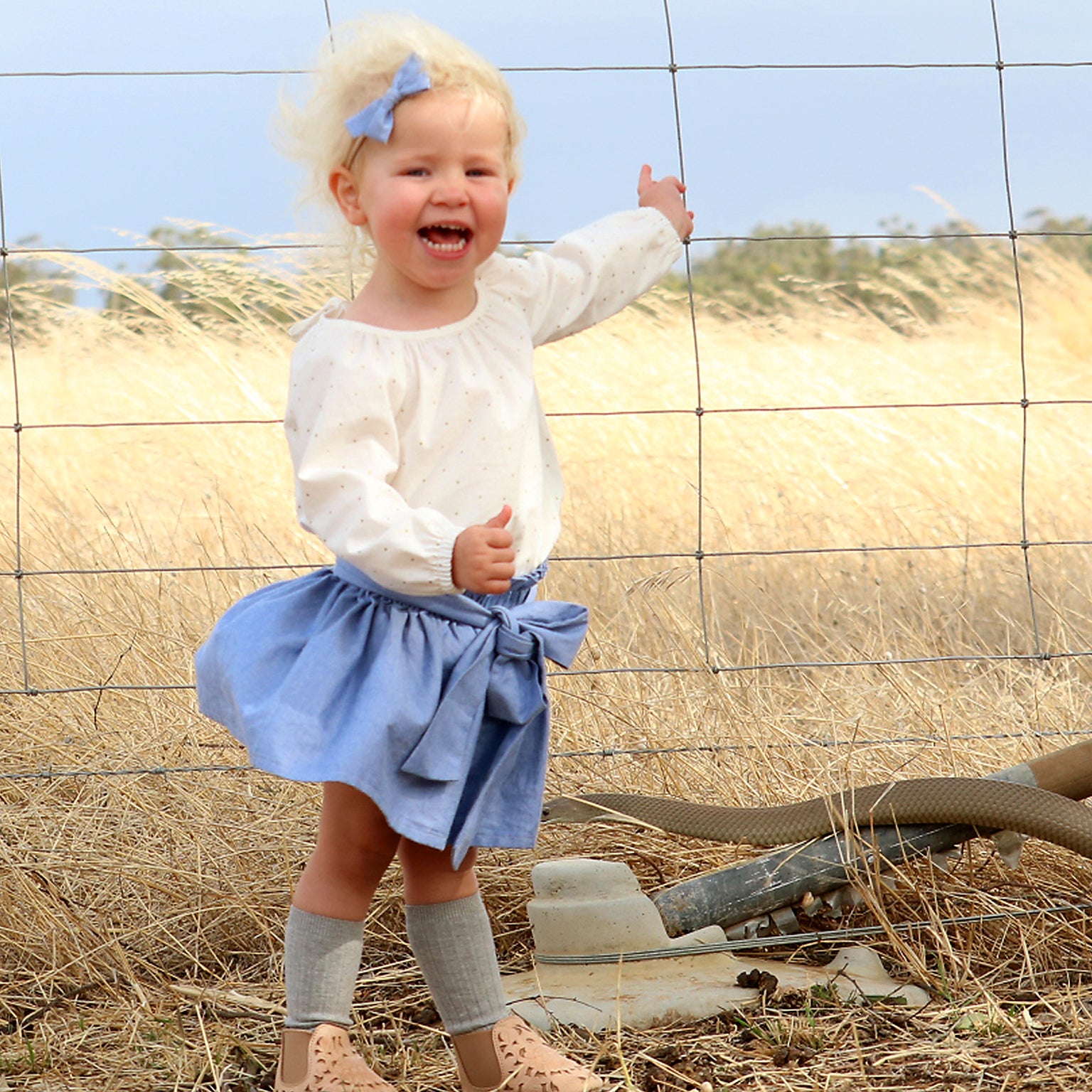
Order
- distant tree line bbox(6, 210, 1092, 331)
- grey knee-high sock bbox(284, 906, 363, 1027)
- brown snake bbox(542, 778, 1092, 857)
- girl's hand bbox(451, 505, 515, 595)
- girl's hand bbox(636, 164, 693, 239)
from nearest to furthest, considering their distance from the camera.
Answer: girl's hand bbox(451, 505, 515, 595) < grey knee-high sock bbox(284, 906, 363, 1027) < girl's hand bbox(636, 164, 693, 239) < brown snake bbox(542, 778, 1092, 857) < distant tree line bbox(6, 210, 1092, 331)

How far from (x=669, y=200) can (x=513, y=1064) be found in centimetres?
122

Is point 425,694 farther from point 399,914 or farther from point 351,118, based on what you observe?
point 399,914

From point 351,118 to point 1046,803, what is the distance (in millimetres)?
1484

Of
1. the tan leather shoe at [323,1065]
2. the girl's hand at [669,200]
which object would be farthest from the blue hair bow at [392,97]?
the tan leather shoe at [323,1065]

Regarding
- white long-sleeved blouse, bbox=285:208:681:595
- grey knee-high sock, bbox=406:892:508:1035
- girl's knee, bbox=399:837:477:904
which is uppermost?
white long-sleeved blouse, bbox=285:208:681:595

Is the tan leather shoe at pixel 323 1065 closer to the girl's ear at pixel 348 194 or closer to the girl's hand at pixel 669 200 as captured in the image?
the girl's ear at pixel 348 194

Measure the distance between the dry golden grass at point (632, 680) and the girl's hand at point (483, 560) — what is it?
776 mm

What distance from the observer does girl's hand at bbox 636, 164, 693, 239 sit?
1.99 meters

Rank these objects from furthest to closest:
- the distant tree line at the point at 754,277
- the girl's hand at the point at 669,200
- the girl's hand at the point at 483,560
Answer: the distant tree line at the point at 754,277 → the girl's hand at the point at 669,200 → the girl's hand at the point at 483,560

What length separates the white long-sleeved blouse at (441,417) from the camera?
1587 millimetres

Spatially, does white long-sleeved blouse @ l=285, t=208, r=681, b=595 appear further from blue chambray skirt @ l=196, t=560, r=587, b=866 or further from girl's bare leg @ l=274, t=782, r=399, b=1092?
girl's bare leg @ l=274, t=782, r=399, b=1092

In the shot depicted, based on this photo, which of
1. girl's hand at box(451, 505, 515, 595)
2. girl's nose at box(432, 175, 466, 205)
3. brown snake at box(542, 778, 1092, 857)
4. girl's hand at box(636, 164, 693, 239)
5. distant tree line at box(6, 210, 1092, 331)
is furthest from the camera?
distant tree line at box(6, 210, 1092, 331)

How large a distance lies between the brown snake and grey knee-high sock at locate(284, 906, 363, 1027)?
0.71 metres

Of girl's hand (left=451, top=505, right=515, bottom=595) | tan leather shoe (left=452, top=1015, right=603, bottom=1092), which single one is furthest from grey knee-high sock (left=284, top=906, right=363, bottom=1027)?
girl's hand (left=451, top=505, right=515, bottom=595)
